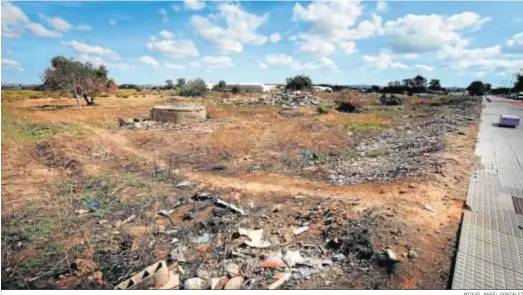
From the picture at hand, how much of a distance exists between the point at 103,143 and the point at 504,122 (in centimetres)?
2028

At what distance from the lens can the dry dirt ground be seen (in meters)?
3.88

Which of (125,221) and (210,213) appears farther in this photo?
(210,213)

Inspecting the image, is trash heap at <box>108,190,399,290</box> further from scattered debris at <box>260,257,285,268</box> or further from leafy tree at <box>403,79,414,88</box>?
leafy tree at <box>403,79,414,88</box>

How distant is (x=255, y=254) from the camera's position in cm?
426

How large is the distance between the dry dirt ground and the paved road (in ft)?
0.65

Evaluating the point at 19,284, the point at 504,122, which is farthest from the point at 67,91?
the point at 504,122

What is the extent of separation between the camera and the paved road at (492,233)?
11.9ft

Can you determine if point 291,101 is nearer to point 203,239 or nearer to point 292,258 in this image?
point 203,239

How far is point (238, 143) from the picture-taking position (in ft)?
38.5

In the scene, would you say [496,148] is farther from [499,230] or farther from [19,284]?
[19,284]

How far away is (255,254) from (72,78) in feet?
89.1

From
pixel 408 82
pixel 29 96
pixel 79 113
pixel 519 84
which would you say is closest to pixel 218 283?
pixel 79 113

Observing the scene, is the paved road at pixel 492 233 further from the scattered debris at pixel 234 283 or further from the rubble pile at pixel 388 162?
the scattered debris at pixel 234 283

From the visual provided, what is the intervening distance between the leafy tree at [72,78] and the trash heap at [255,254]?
2516 centimetres
